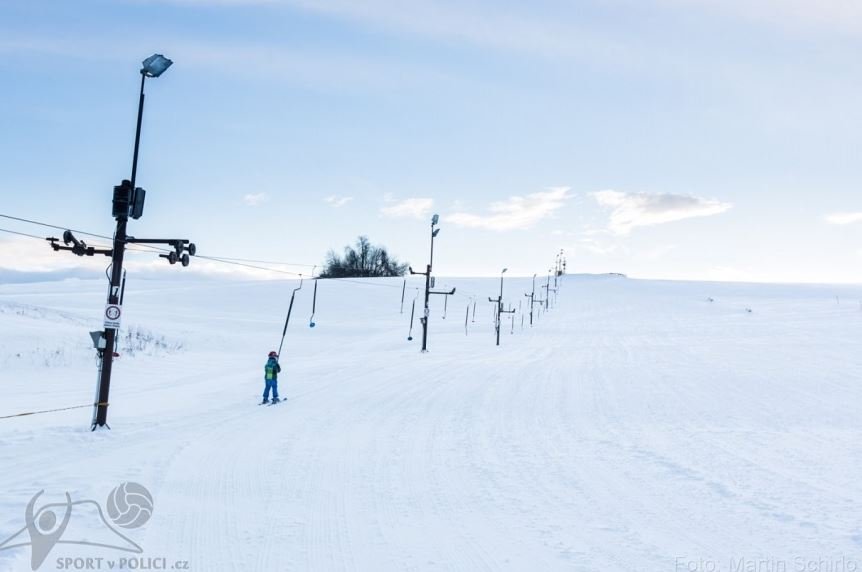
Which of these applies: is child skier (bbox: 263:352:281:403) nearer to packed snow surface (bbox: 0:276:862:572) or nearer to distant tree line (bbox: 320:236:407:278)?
packed snow surface (bbox: 0:276:862:572)

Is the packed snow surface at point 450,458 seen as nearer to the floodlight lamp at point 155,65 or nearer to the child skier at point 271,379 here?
the child skier at point 271,379

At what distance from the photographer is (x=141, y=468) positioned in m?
9.05

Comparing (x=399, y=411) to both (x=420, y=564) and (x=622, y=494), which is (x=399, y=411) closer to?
(x=622, y=494)

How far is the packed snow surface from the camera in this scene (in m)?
6.29

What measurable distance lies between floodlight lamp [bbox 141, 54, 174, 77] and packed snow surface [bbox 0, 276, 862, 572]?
760 centimetres

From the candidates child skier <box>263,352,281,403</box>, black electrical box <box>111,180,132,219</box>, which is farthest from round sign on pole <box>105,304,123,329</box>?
child skier <box>263,352,281,403</box>

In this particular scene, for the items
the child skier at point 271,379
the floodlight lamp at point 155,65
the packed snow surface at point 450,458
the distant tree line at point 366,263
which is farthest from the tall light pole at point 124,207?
the distant tree line at point 366,263

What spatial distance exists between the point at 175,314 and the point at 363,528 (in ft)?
166

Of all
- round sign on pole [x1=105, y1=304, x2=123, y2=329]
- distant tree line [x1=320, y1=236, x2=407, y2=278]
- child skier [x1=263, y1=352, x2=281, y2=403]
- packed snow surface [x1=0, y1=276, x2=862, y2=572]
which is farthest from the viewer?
distant tree line [x1=320, y1=236, x2=407, y2=278]

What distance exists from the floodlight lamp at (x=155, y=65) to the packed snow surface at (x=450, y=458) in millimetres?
7598

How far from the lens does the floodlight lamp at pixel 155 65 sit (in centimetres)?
1305

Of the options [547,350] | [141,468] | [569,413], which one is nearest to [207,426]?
[141,468]

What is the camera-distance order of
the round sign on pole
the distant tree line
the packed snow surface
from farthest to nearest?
the distant tree line
the round sign on pole
the packed snow surface

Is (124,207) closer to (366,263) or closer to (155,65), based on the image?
(155,65)
